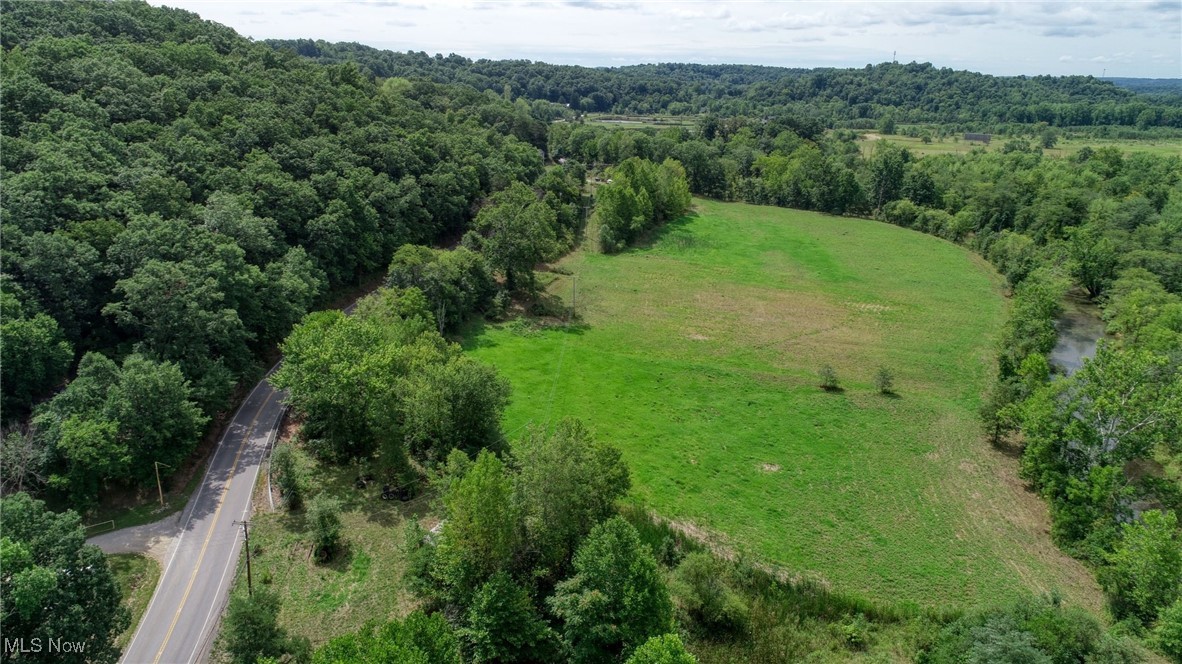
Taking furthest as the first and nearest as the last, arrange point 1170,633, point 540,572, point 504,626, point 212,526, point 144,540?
point 212,526
point 144,540
point 540,572
point 1170,633
point 504,626

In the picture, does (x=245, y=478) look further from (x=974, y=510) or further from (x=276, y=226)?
(x=974, y=510)

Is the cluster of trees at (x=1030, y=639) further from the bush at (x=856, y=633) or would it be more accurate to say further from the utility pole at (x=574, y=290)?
the utility pole at (x=574, y=290)

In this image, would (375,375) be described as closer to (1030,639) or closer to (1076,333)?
(1030,639)

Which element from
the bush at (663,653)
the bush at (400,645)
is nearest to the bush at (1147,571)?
the bush at (663,653)

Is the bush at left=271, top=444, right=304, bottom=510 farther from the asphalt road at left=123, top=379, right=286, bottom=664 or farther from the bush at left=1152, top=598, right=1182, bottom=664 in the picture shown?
the bush at left=1152, top=598, right=1182, bottom=664

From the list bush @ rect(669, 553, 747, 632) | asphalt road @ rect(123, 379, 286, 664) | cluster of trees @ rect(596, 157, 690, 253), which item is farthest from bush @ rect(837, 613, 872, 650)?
cluster of trees @ rect(596, 157, 690, 253)

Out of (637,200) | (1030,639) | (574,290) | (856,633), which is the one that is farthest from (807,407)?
(637,200)
